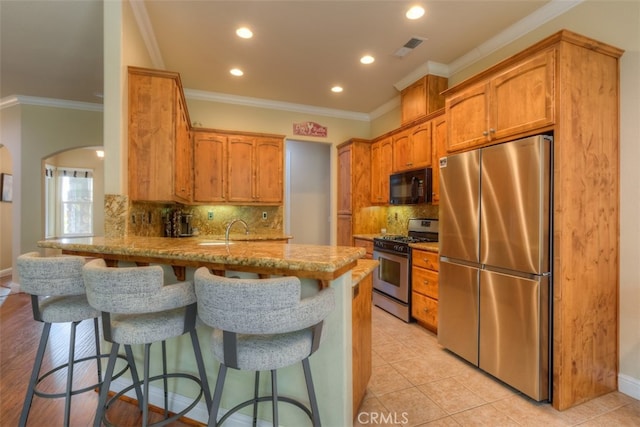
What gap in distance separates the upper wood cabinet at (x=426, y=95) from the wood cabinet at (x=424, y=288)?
1.79m

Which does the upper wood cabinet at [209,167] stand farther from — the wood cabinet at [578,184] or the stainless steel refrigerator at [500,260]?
the wood cabinet at [578,184]

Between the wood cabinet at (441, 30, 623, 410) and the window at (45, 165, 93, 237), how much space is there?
8603mm

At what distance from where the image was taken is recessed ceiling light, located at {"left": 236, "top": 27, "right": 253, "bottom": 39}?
3000mm

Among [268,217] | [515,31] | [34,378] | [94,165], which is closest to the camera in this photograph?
[34,378]

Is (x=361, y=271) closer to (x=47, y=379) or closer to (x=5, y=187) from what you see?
(x=47, y=379)

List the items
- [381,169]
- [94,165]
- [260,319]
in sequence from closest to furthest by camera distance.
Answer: [260,319]
[381,169]
[94,165]

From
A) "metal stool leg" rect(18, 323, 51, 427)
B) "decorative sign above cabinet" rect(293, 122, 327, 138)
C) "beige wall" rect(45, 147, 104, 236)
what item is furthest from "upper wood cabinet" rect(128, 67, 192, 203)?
"beige wall" rect(45, 147, 104, 236)

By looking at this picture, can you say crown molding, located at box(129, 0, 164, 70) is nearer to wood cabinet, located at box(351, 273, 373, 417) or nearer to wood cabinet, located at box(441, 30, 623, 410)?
wood cabinet, located at box(351, 273, 373, 417)

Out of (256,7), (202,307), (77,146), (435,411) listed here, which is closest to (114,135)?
A: (256,7)

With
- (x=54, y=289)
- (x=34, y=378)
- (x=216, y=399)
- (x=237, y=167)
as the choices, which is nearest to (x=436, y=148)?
(x=237, y=167)

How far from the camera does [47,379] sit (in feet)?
7.57

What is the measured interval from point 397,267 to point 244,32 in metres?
→ 3.05

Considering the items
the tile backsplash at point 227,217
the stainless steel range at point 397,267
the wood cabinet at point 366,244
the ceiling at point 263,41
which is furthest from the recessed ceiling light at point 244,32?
the wood cabinet at point 366,244

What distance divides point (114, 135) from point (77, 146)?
3.68 meters
